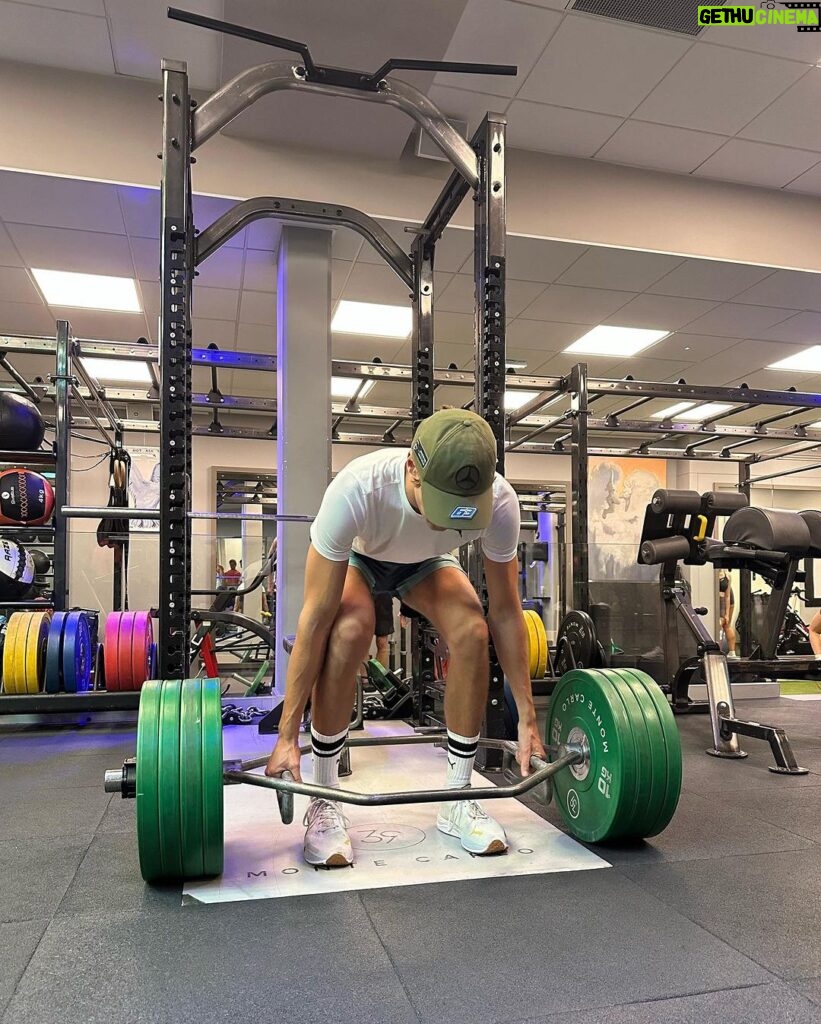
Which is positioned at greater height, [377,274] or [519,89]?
[519,89]

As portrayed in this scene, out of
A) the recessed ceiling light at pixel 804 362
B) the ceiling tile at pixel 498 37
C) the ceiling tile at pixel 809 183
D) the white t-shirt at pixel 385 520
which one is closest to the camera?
the white t-shirt at pixel 385 520

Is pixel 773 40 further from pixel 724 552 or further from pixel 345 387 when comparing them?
pixel 345 387

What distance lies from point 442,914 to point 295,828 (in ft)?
2.04

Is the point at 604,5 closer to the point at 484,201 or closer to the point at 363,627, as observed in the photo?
the point at 484,201

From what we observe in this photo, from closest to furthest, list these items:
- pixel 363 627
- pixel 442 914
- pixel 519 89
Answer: pixel 442 914 → pixel 363 627 → pixel 519 89

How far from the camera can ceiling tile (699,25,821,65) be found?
3.13 m

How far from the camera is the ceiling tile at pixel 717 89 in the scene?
3287mm

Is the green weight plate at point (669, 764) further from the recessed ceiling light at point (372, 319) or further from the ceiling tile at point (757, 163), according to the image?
the recessed ceiling light at point (372, 319)

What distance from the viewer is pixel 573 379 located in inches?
167

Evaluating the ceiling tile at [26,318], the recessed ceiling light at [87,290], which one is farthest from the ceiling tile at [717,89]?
the ceiling tile at [26,318]

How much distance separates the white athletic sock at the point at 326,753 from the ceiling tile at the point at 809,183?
173 inches

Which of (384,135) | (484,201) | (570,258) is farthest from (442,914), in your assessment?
(570,258)

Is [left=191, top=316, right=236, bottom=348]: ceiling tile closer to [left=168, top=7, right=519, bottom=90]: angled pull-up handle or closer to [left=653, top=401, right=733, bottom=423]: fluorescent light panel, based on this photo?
[left=168, top=7, right=519, bottom=90]: angled pull-up handle

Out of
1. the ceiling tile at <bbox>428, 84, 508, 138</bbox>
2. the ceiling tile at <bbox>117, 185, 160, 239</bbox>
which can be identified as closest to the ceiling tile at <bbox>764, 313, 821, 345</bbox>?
the ceiling tile at <bbox>428, 84, 508, 138</bbox>
